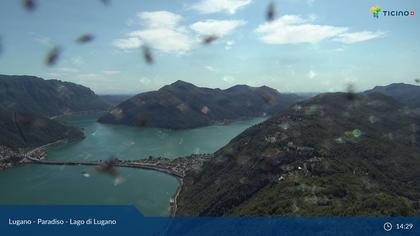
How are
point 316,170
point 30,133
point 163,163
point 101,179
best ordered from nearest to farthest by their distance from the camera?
1. point 316,170
2. point 101,179
3. point 163,163
4. point 30,133

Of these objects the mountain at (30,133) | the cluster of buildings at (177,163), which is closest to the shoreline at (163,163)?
the cluster of buildings at (177,163)

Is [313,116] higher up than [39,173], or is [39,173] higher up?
[313,116]

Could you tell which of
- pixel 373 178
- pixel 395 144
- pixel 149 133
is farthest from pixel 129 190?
pixel 149 133

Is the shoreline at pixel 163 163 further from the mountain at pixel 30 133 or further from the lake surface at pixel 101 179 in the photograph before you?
the mountain at pixel 30 133

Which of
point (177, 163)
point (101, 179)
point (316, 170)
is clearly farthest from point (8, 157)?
point (316, 170)

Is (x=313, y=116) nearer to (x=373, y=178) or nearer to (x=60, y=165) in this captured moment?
(x=373, y=178)

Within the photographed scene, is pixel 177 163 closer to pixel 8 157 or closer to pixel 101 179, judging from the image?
pixel 101 179
